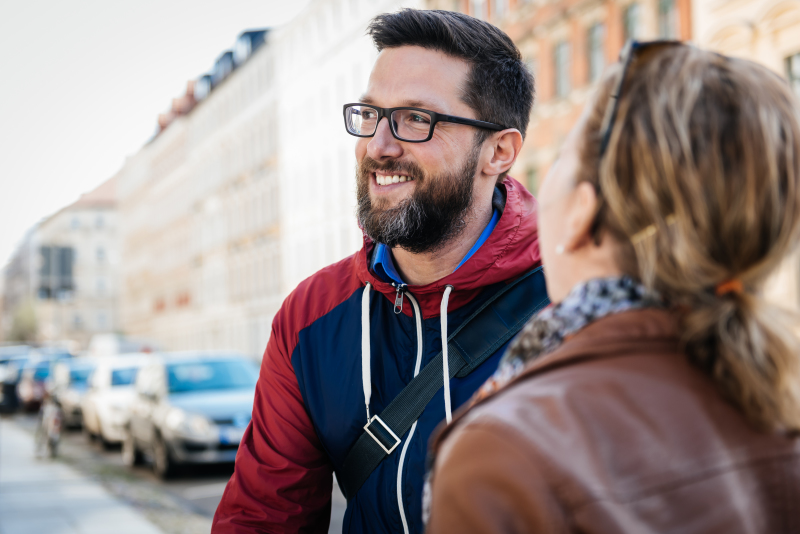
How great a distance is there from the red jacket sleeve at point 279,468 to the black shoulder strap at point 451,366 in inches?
4.4

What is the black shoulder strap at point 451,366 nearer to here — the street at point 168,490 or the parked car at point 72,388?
the street at point 168,490

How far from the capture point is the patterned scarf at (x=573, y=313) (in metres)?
1.25

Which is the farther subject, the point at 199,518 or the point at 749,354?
the point at 199,518

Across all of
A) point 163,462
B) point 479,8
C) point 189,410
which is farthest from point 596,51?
point 163,462

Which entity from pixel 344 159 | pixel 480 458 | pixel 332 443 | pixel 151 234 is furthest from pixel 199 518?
pixel 151 234

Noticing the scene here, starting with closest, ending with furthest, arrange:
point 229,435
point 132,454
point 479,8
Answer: point 229,435 < point 132,454 < point 479,8

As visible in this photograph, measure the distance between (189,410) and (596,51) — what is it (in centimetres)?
1416

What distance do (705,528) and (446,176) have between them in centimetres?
146

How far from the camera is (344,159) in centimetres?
3753

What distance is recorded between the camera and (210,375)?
13086 mm

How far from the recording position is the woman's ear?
1280mm

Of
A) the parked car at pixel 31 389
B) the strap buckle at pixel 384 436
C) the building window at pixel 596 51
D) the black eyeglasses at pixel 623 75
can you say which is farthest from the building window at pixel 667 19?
the parked car at pixel 31 389

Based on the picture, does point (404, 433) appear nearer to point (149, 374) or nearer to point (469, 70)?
point (469, 70)

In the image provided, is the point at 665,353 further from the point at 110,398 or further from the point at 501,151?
the point at 110,398
